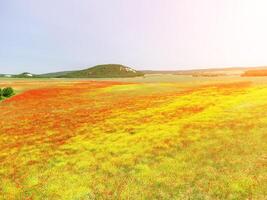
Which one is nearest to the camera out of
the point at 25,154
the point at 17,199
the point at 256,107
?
the point at 17,199

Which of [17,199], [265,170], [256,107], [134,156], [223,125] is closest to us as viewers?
[17,199]

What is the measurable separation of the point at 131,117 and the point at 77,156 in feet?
Result: 29.2

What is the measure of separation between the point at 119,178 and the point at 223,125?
840 centimetres

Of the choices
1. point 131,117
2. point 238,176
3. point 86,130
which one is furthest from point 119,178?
point 131,117

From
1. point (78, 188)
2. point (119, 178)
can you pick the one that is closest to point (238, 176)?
point (119, 178)

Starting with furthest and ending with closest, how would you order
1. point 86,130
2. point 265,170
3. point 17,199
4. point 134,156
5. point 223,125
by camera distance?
point 86,130 → point 223,125 → point 134,156 → point 265,170 → point 17,199

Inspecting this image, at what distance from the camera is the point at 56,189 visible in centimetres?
892

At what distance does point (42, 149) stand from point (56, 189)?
5.12 m

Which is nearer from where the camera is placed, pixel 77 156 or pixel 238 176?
pixel 238 176

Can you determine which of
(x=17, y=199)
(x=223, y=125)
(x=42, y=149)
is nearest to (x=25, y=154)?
(x=42, y=149)

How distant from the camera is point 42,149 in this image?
44.5 ft

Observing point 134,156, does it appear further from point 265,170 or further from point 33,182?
point 265,170

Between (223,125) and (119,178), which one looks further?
(223,125)

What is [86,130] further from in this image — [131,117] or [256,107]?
[256,107]
